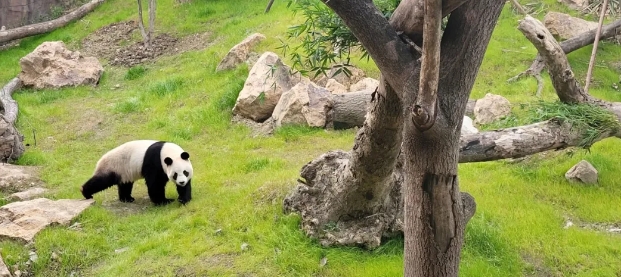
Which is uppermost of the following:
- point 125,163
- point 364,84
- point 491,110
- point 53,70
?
point 364,84

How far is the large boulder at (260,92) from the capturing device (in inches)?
400

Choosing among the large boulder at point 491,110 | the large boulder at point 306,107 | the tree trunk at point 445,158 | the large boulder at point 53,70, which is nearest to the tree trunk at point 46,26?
the large boulder at point 53,70

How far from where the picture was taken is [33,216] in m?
6.59

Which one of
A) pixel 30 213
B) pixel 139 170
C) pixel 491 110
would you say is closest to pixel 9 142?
pixel 139 170

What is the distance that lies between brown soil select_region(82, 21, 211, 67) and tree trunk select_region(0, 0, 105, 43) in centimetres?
132

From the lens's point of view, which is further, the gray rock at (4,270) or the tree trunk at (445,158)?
the gray rock at (4,270)

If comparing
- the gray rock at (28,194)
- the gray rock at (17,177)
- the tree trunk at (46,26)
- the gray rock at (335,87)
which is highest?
the tree trunk at (46,26)

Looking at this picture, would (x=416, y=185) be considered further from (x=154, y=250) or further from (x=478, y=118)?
(x=478, y=118)

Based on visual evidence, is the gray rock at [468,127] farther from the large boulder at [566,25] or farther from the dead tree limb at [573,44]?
the large boulder at [566,25]

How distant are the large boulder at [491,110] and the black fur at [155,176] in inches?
190

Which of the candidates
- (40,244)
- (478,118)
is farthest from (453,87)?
(478,118)

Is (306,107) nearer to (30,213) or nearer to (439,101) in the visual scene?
(30,213)

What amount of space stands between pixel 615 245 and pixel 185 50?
10949 mm

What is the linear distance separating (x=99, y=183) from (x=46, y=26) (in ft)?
36.1
